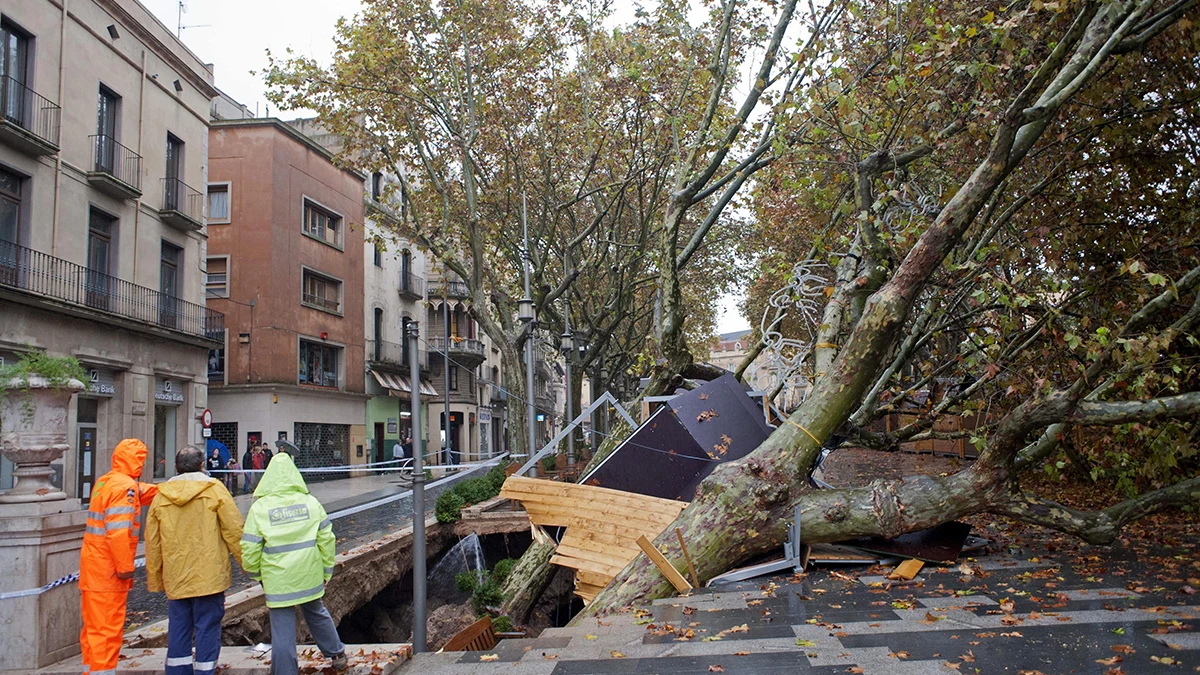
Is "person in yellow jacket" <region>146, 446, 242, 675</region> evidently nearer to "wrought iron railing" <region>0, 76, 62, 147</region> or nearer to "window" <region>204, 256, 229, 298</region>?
"wrought iron railing" <region>0, 76, 62, 147</region>

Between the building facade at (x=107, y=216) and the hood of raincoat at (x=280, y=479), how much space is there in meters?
13.0

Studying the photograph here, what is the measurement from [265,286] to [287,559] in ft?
83.4

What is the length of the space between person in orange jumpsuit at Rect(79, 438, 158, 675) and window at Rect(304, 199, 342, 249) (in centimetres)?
2718

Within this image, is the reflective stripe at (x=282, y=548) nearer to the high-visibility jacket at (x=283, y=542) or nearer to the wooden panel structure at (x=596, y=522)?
the high-visibility jacket at (x=283, y=542)

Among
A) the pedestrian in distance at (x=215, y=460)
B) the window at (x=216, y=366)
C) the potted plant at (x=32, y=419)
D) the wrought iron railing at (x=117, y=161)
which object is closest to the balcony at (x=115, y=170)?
the wrought iron railing at (x=117, y=161)

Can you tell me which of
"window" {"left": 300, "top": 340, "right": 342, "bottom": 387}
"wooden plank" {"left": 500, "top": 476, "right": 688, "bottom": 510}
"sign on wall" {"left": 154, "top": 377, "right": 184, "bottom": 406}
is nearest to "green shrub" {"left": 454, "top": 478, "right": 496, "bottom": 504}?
"wooden plank" {"left": 500, "top": 476, "right": 688, "bottom": 510}

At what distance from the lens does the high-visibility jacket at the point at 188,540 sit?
5371 millimetres

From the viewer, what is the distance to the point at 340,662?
562 cm

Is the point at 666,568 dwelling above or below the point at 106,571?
below

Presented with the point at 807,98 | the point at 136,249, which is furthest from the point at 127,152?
the point at 807,98

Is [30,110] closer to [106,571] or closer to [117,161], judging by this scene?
[117,161]

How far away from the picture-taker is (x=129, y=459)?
566cm

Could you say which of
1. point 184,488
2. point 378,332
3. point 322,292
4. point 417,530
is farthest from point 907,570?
point 378,332

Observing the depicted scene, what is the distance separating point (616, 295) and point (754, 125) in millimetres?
10490
